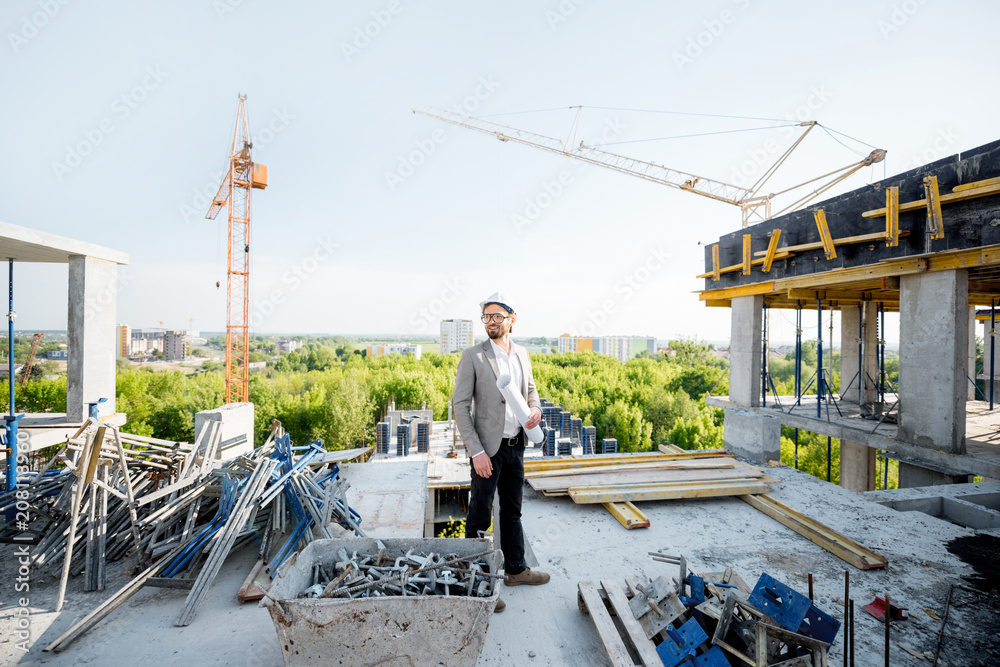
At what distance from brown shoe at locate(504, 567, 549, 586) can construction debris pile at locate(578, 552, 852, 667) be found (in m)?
0.38

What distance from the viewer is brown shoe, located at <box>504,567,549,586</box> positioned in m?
3.12

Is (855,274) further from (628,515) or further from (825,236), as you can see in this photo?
(628,515)

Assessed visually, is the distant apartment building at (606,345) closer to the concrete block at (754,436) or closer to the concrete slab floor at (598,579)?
the concrete block at (754,436)

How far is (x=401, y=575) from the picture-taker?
245cm

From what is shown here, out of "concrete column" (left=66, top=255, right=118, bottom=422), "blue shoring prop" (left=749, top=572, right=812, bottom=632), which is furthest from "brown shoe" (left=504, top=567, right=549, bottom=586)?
"concrete column" (left=66, top=255, right=118, bottom=422)

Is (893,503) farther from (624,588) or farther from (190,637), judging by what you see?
(190,637)

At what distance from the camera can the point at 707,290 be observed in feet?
29.4

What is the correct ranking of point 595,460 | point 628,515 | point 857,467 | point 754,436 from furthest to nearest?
point 857,467, point 754,436, point 595,460, point 628,515

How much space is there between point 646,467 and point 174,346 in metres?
99.2

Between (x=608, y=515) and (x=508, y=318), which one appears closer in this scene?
(x=508, y=318)

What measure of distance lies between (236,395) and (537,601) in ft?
114

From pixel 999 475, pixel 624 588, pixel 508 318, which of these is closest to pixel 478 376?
pixel 508 318
